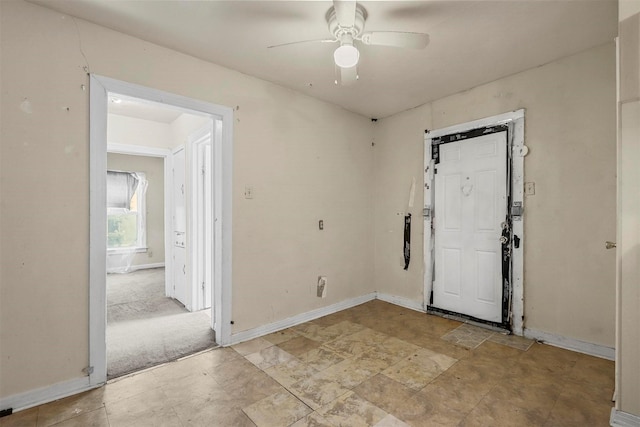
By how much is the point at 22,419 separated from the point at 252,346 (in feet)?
4.96

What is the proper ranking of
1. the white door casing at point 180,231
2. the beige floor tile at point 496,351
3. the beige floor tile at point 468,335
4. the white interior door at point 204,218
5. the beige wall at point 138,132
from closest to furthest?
the beige floor tile at point 496,351 → the beige floor tile at point 468,335 → the white interior door at point 204,218 → the white door casing at point 180,231 → the beige wall at point 138,132

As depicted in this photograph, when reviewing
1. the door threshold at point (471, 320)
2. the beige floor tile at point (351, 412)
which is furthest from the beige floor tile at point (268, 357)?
the door threshold at point (471, 320)

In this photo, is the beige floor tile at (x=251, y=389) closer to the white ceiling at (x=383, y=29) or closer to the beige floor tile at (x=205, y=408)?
the beige floor tile at (x=205, y=408)

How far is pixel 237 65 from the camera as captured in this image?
8.96 feet

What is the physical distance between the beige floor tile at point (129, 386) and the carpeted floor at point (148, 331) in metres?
0.12

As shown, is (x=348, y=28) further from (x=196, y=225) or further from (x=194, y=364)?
(x=196, y=225)

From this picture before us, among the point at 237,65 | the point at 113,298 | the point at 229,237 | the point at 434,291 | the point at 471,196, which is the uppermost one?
the point at 237,65

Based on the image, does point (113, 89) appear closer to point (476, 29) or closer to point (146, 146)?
point (476, 29)

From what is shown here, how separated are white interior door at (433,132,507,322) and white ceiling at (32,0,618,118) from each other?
0.78 m

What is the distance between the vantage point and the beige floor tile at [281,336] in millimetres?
2861

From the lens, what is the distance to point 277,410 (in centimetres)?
183

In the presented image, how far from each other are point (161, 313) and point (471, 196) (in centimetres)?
397

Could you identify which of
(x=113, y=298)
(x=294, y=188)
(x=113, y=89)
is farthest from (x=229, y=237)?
(x=113, y=298)

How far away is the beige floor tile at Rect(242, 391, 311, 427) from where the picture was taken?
173cm
